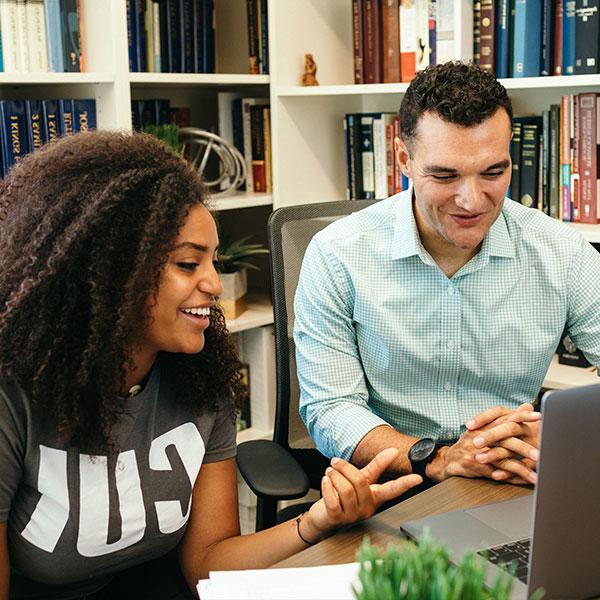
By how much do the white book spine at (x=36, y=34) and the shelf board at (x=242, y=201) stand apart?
0.57m

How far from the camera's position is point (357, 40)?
260cm

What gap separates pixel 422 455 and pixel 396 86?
3.92 ft

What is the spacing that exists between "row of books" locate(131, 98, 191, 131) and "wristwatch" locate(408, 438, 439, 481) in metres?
1.28

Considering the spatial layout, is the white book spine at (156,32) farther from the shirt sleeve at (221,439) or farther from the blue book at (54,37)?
the shirt sleeve at (221,439)

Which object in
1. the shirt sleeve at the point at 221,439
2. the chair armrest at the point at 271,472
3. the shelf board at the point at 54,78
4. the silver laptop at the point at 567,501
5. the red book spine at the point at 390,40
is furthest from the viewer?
the red book spine at the point at 390,40

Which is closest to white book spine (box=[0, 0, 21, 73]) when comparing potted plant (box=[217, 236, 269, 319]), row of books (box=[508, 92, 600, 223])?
potted plant (box=[217, 236, 269, 319])

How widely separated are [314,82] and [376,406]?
1.13 meters

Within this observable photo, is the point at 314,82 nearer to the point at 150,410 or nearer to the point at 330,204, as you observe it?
the point at 330,204

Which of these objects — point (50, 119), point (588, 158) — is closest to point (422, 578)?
point (588, 158)

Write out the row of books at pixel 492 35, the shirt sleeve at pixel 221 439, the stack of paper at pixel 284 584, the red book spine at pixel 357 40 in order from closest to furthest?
the stack of paper at pixel 284 584, the shirt sleeve at pixel 221 439, the row of books at pixel 492 35, the red book spine at pixel 357 40

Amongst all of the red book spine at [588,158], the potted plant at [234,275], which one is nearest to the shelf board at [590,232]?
the red book spine at [588,158]

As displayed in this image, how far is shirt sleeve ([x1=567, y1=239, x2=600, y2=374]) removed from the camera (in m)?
1.73

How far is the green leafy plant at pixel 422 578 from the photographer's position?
26.2 inches

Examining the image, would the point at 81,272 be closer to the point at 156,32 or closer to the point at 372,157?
the point at 156,32
